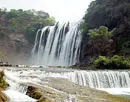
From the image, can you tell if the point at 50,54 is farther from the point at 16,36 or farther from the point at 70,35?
the point at 16,36

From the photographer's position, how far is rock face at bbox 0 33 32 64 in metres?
55.7

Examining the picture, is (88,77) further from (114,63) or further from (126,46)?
(126,46)

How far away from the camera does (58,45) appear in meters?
48.3

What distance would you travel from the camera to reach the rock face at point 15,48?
55684 mm

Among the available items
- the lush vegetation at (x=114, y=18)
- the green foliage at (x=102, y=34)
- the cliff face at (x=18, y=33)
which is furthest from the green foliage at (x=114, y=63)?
the cliff face at (x=18, y=33)

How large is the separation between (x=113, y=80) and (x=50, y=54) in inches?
1126

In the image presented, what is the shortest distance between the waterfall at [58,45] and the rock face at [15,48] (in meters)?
2.10

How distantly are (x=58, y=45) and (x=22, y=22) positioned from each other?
63.0 feet

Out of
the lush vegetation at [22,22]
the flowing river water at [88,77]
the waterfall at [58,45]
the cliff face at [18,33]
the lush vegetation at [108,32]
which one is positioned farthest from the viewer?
the lush vegetation at [22,22]

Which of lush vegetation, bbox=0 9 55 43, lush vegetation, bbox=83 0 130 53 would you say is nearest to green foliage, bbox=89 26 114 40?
lush vegetation, bbox=83 0 130 53

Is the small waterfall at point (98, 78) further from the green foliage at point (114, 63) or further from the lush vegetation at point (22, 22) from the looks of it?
the lush vegetation at point (22, 22)

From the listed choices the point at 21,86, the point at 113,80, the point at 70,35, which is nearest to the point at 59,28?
the point at 70,35

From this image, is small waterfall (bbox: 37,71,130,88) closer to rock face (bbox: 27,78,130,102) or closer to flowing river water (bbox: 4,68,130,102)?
flowing river water (bbox: 4,68,130,102)

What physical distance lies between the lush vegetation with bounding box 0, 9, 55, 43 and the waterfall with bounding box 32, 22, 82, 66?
2.77 meters
